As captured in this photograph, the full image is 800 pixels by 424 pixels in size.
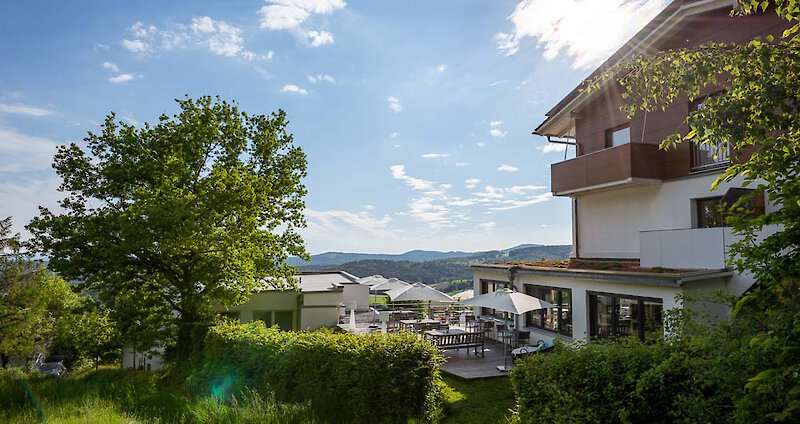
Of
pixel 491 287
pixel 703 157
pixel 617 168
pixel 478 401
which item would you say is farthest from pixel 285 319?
pixel 703 157

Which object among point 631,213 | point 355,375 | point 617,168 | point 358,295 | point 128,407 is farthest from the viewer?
point 358,295

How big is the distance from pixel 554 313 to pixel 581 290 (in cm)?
193

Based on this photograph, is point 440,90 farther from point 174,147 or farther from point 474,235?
point 474,235

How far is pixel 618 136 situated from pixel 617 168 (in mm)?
2642

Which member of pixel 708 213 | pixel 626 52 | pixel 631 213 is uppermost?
pixel 626 52

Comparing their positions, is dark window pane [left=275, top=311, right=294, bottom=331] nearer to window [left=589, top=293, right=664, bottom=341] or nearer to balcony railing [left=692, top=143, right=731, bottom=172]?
window [left=589, top=293, right=664, bottom=341]

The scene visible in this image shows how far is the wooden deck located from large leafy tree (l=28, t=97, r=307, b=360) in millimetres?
6550

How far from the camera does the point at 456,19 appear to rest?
38.8 ft

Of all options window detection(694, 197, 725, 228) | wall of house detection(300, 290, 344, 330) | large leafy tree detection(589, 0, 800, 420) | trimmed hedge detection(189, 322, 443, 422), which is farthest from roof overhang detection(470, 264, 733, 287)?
wall of house detection(300, 290, 344, 330)

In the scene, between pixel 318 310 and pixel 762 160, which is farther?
pixel 318 310

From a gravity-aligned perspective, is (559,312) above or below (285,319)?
above

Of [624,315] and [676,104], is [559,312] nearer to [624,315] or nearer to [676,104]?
[624,315]

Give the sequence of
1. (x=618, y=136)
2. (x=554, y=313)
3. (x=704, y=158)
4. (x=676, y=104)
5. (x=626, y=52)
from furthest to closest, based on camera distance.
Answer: (x=618, y=136) → (x=626, y=52) → (x=554, y=313) → (x=676, y=104) → (x=704, y=158)

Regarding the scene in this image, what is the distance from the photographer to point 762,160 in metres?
4.13
